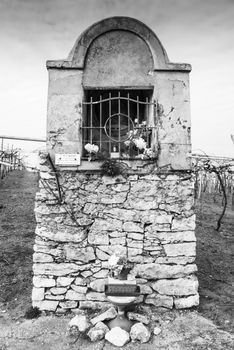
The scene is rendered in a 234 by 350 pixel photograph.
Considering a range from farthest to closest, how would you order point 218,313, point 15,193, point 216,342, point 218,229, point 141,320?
point 15,193
point 218,229
point 218,313
point 141,320
point 216,342

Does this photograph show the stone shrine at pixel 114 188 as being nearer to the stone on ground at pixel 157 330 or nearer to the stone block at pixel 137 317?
the stone block at pixel 137 317

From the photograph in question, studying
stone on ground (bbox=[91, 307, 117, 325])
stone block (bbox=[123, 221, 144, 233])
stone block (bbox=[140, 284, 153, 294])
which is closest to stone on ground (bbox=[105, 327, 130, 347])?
stone on ground (bbox=[91, 307, 117, 325])

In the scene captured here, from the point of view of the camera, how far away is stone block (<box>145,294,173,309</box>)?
14.9ft

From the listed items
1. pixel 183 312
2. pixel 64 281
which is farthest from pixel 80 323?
pixel 183 312

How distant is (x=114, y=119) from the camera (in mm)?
6094

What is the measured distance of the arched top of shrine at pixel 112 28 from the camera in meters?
4.74

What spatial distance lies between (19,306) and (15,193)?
11.9m

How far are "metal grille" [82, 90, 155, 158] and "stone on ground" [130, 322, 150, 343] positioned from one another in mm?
2612

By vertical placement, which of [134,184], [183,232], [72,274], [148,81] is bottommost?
[72,274]

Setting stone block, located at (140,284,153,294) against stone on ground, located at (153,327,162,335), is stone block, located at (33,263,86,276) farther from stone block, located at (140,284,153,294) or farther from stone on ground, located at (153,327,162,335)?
stone on ground, located at (153,327,162,335)

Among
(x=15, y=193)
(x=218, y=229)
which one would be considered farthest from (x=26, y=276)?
(x=15, y=193)

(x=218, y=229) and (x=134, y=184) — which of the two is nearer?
(x=134, y=184)

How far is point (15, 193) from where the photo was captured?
52.4ft

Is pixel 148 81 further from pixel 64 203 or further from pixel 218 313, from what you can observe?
pixel 218 313
